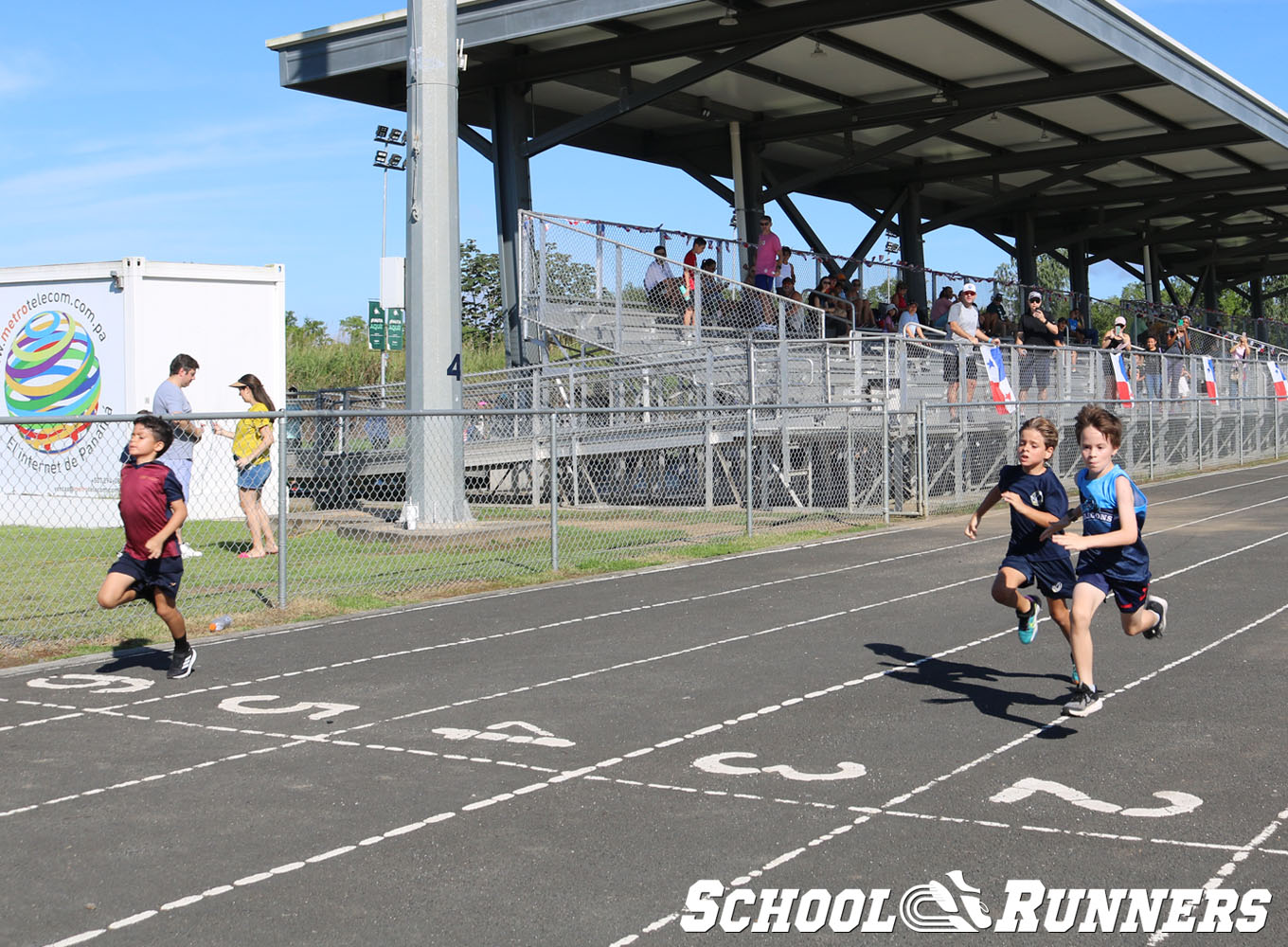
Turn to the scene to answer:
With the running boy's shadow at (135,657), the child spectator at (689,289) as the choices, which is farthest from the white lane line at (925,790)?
the child spectator at (689,289)

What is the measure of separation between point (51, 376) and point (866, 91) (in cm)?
1717

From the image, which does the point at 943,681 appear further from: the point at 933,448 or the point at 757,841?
the point at 933,448

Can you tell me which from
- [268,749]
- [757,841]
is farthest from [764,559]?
[757,841]

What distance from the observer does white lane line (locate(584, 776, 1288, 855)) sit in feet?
17.5

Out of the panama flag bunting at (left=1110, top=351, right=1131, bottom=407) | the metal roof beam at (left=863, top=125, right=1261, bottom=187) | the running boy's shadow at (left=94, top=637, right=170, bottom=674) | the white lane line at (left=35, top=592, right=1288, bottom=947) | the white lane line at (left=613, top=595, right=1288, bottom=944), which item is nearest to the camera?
the white lane line at (left=35, top=592, right=1288, bottom=947)

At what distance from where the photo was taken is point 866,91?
28688 millimetres

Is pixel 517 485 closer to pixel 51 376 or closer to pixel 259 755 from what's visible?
pixel 51 376

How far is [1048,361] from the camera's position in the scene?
23078mm

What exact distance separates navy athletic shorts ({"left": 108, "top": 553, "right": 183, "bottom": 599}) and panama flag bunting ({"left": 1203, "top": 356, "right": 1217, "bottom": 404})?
24.5 metres

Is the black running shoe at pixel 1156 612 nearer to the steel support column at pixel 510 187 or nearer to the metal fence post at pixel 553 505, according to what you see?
the metal fence post at pixel 553 505

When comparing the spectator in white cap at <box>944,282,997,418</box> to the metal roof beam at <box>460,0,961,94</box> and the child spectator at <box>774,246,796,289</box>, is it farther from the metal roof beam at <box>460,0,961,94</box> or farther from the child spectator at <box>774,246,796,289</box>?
the metal roof beam at <box>460,0,961,94</box>

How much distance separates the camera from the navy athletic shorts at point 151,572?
8.72 metres

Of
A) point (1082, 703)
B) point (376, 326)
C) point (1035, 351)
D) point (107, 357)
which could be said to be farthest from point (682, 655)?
point (376, 326)

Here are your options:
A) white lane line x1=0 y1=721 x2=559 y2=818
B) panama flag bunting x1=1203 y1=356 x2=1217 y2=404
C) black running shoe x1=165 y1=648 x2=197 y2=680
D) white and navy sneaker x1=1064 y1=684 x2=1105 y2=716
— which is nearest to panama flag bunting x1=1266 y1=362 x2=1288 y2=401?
panama flag bunting x1=1203 y1=356 x2=1217 y2=404
